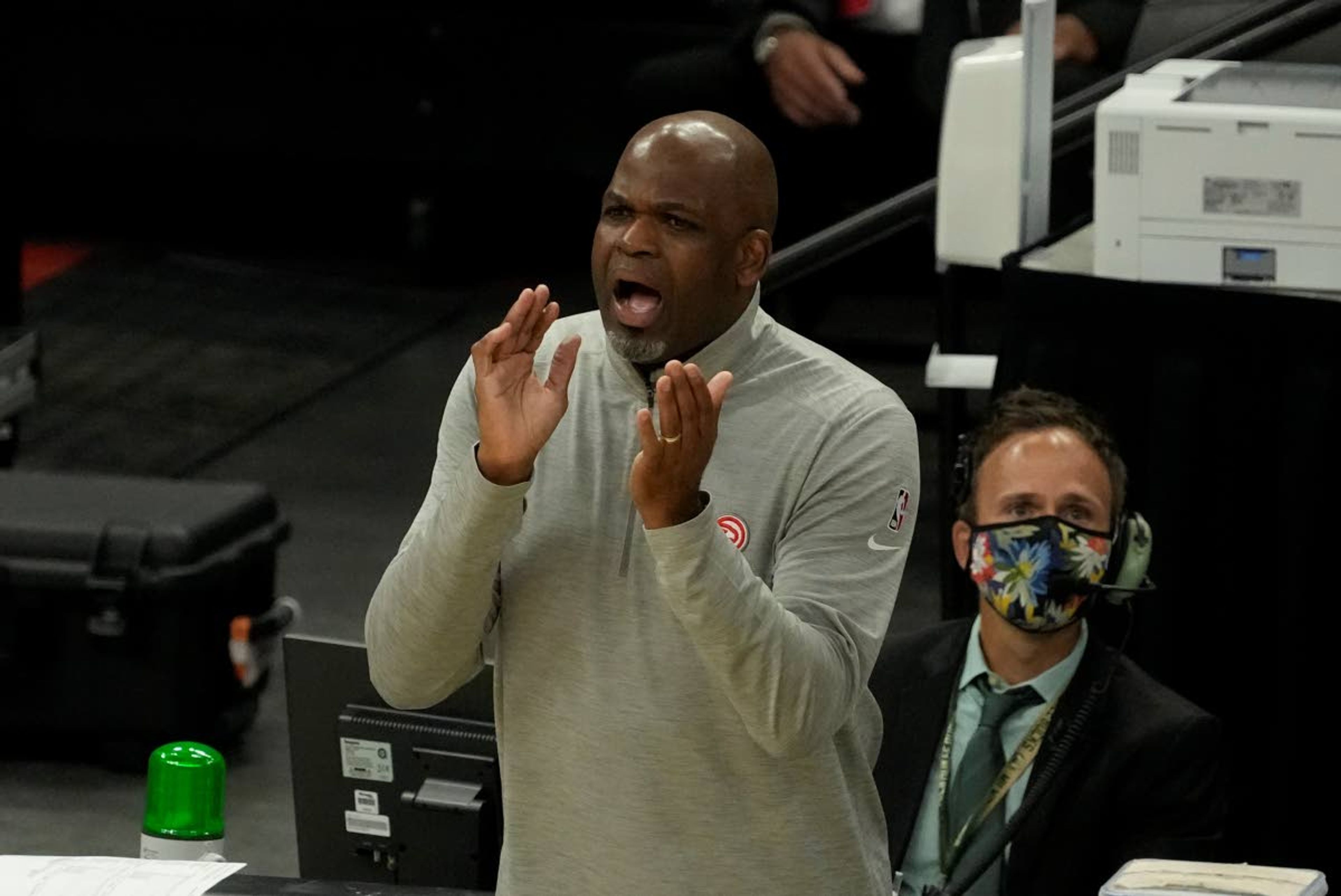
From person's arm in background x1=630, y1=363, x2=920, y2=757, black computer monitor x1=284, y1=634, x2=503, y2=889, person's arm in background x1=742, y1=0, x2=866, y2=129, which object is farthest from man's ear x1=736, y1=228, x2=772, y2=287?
person's arm in background x1=742, y1=0, x2=866, y2=129

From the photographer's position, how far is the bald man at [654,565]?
2.35m

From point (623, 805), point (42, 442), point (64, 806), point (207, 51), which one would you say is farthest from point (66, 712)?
point (207, 51)

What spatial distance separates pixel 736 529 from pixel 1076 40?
13.4 ft

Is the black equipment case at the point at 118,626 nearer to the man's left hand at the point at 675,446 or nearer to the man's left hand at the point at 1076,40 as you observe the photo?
the man's left hand at the point at 1076,40

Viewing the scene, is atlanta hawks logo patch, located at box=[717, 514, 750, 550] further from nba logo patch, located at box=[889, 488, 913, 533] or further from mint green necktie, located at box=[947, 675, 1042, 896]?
mint green necktie, located at box=[947, 675, 1042, 896]

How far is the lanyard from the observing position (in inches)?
122

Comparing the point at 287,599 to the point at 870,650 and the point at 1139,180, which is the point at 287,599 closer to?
the point at 1139,180

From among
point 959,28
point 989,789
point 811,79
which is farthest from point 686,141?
point 959,28

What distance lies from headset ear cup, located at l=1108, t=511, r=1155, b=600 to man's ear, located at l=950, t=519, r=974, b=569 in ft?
0.59

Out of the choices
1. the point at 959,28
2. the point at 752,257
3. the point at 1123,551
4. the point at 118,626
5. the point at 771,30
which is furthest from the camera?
A: the point at 959,28

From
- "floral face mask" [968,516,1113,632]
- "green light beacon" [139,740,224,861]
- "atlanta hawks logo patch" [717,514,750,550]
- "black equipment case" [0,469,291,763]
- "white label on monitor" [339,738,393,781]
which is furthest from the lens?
"black equipment case" [0,469,291,763]

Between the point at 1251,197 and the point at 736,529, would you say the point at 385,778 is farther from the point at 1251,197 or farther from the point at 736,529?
the point at 1251,197

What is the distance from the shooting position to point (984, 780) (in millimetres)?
3160

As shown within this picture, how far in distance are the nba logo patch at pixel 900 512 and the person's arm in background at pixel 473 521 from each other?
1.11ft
